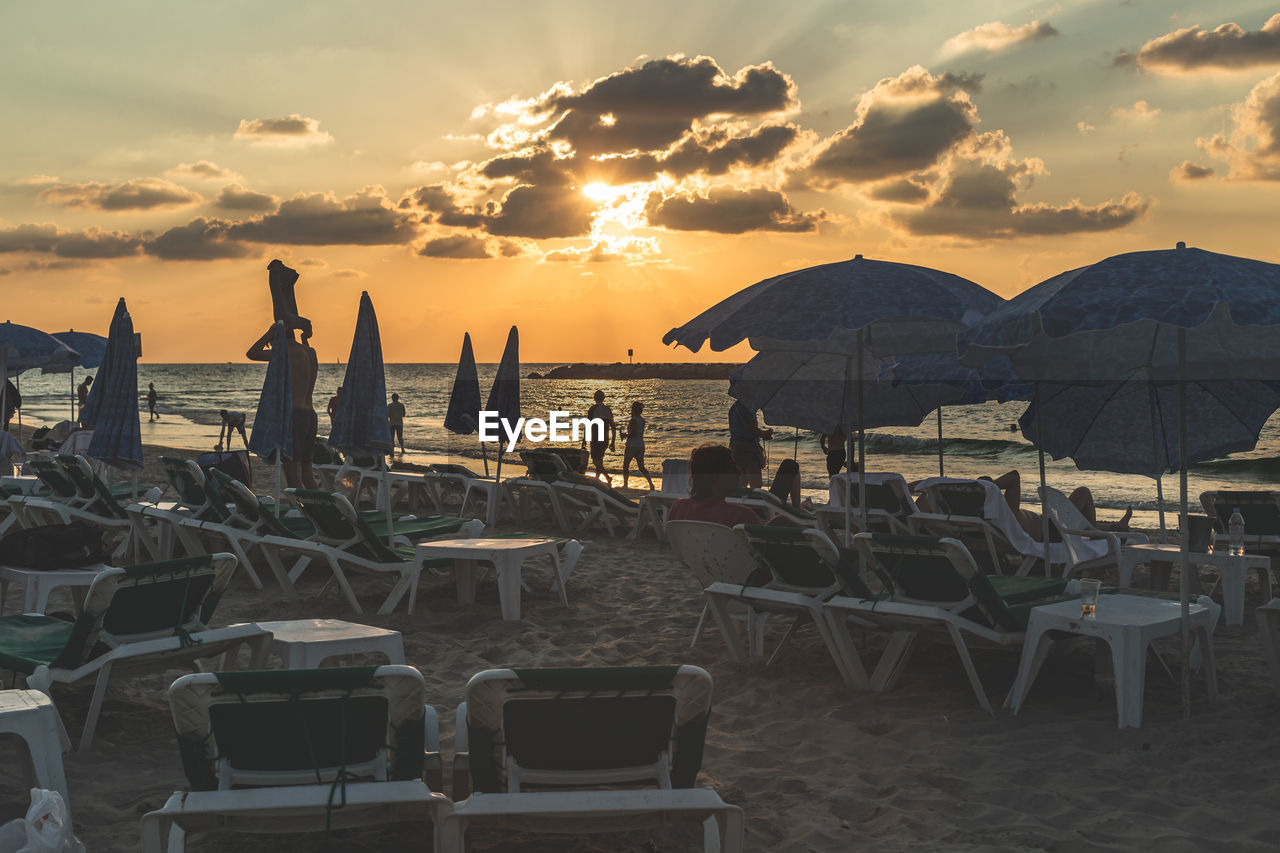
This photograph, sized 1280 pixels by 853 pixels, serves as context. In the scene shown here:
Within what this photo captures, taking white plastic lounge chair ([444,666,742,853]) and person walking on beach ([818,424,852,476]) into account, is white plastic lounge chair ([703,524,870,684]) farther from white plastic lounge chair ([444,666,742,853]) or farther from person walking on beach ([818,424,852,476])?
person walking on beach ([818,424,852,476])

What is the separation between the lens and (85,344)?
50.9 feet

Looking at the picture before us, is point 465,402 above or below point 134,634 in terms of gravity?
above

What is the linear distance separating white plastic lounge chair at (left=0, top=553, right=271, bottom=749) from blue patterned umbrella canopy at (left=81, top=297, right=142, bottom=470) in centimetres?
360

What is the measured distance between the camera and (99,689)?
4.02 m

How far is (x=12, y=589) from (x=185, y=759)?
5771mm

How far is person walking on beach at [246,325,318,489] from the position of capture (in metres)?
8.75

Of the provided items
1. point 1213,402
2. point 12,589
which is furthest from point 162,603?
point 1213,402

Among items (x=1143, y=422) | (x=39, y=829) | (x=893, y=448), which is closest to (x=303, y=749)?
(x=39, y=829)

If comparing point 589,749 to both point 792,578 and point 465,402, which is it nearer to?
point 792,578

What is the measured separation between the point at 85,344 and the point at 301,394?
748cm

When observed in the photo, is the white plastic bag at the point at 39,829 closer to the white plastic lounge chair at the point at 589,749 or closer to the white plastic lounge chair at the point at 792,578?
the white plastic lounge chair at the point at 589,749

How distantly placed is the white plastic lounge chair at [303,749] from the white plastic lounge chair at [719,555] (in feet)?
9.84

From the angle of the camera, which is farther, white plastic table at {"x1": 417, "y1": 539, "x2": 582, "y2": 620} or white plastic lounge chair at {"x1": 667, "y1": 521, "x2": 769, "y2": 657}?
white plastic table at {"x1": 417, "y1": 539, "x2": 582, "y2": 620}

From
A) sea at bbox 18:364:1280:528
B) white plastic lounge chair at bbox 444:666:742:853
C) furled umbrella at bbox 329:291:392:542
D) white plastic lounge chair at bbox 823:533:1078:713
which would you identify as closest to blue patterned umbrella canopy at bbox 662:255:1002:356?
white plastic lounge chair at bbox 823:533:1078:713
